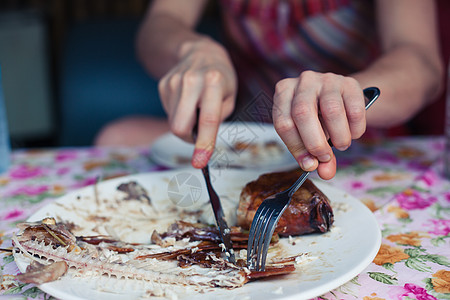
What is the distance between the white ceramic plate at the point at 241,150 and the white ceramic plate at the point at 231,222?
0.22 ft

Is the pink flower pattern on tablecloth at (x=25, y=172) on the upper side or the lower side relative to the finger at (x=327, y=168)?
lower

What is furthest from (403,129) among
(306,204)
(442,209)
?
(306,204)

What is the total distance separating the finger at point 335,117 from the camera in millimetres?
553

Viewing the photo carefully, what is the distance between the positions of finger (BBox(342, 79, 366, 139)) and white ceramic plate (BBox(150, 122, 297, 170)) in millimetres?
249

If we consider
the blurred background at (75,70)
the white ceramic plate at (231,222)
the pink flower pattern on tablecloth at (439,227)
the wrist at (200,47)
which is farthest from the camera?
the blurred background at (75,70)

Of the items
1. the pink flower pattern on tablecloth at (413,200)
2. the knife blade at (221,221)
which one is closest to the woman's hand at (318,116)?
the knife blade at (221,221)

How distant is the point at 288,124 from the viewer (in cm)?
58

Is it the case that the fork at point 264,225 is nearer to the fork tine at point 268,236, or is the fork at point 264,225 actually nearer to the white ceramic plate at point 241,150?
the fork tine at point 268,236

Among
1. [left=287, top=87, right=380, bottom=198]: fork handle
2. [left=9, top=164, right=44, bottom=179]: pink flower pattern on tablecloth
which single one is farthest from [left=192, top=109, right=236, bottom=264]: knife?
[left=9, top=164, right=44, bottom=179]: pink flower pattern on tablecloth

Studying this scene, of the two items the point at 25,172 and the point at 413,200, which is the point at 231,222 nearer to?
the point at 413,200

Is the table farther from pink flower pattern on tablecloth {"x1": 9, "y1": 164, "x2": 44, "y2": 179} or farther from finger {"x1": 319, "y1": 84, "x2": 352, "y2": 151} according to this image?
finger {"x1": 319, "y1": 84, "x2": 352, "y2": 151}

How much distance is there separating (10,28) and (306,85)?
330 centimetres

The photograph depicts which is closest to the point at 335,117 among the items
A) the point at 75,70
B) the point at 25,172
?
the point at 25,172

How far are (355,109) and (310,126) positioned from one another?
0.06 m
